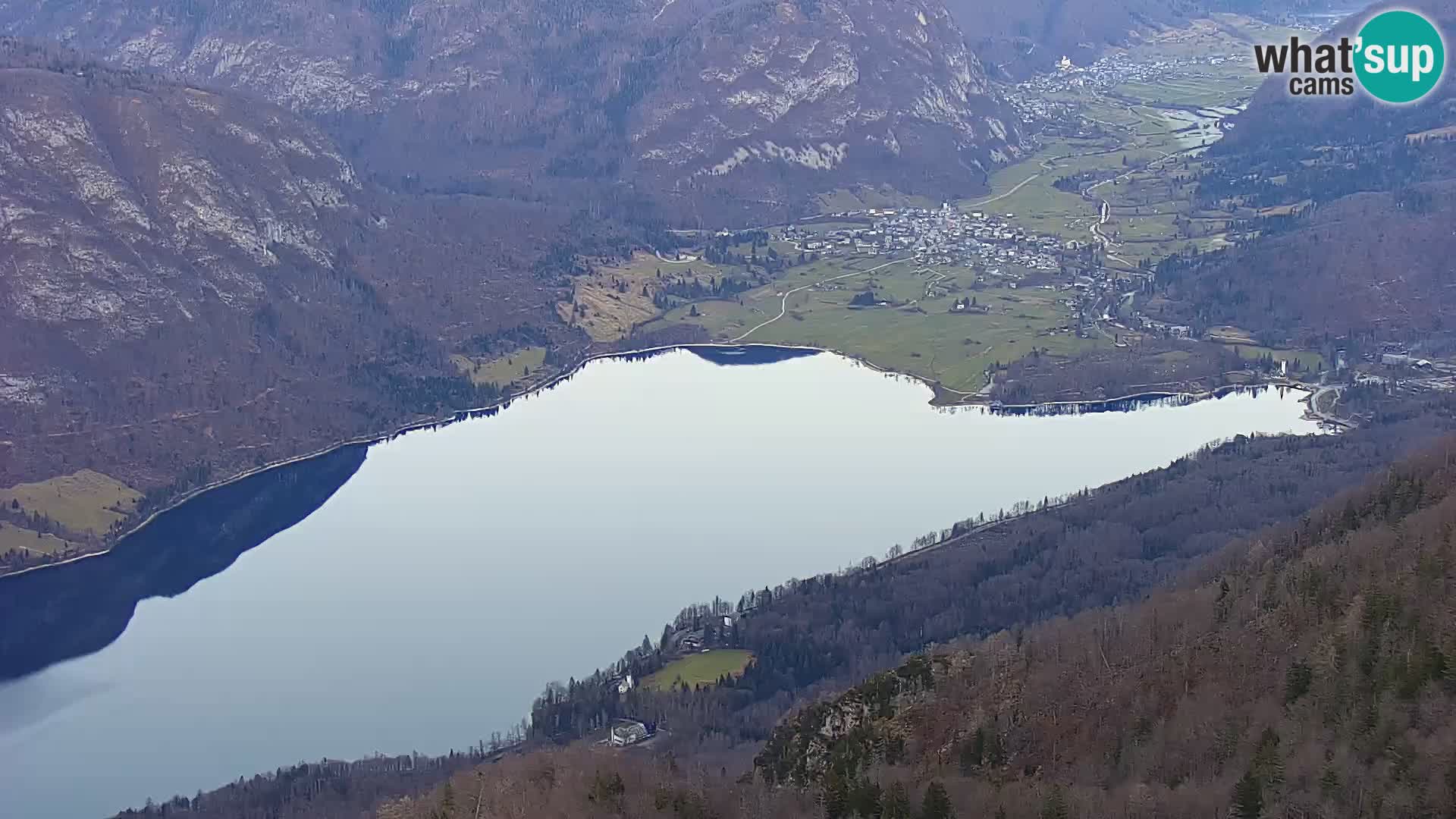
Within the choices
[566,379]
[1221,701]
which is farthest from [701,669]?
[566,379]

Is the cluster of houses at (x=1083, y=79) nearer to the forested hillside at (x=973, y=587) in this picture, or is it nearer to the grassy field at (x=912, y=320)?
the grassy field at (x=912, y=320)

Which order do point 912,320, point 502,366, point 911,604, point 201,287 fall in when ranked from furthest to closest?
1. point 912,320
2. point 502,366
3. point 201,287
4. point 911,604

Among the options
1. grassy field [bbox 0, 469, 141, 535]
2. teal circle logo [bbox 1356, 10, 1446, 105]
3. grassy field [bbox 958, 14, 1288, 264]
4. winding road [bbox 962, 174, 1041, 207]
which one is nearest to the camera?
grassy field [bbox 0, 469, 141, 535]

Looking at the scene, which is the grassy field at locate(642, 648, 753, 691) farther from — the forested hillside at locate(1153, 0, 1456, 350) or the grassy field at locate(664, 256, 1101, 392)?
the forested hillside at locate(1153, 0, 1456, 350)

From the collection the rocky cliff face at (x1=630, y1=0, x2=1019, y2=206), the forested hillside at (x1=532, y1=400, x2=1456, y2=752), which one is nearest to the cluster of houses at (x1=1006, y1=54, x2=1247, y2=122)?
the rocky cliff face at (x1=630, y1=0, x2=1019, y2=206)

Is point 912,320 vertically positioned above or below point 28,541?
above

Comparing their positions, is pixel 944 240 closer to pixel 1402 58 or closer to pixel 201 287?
pixel 1402 58

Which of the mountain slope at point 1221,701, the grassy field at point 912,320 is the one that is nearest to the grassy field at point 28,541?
the mountain slope at point 1221,701
